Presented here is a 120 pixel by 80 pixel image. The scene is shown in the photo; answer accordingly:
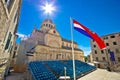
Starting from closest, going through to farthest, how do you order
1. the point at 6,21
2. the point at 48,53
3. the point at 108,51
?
the point at 6,21, the point at 48,53, the point at 108,51

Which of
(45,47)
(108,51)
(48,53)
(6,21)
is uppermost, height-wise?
(6,21)

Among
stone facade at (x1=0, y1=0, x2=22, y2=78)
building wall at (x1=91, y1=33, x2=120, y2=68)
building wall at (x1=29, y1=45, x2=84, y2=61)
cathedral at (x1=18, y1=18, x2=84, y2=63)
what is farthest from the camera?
building wall at (x1=91, y1=33, x2=120, y2=68)

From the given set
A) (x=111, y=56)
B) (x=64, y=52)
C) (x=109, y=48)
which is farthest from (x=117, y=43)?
(x=64, y=52)

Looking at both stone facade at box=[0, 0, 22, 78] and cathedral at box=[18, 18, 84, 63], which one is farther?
cathedral at box=[18, 18, 84, 63]

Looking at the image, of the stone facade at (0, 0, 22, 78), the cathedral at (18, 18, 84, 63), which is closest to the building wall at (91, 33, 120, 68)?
the cathedral at (18, 18, 84, 63)

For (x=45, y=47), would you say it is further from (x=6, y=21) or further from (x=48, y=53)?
(x=6, y=21)

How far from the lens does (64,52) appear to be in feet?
95.8

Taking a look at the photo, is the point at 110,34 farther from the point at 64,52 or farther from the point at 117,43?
the point at 64,52

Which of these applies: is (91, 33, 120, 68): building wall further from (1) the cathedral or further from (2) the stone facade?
(2) the stone facade

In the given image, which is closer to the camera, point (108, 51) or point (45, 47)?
point (45, 47)

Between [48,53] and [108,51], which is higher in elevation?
[108,51]

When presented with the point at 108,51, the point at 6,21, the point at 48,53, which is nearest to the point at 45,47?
the point at 48,53

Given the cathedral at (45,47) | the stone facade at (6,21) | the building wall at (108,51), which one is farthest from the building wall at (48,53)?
the stone facade at (6,21)

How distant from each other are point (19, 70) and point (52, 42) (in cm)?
1333
